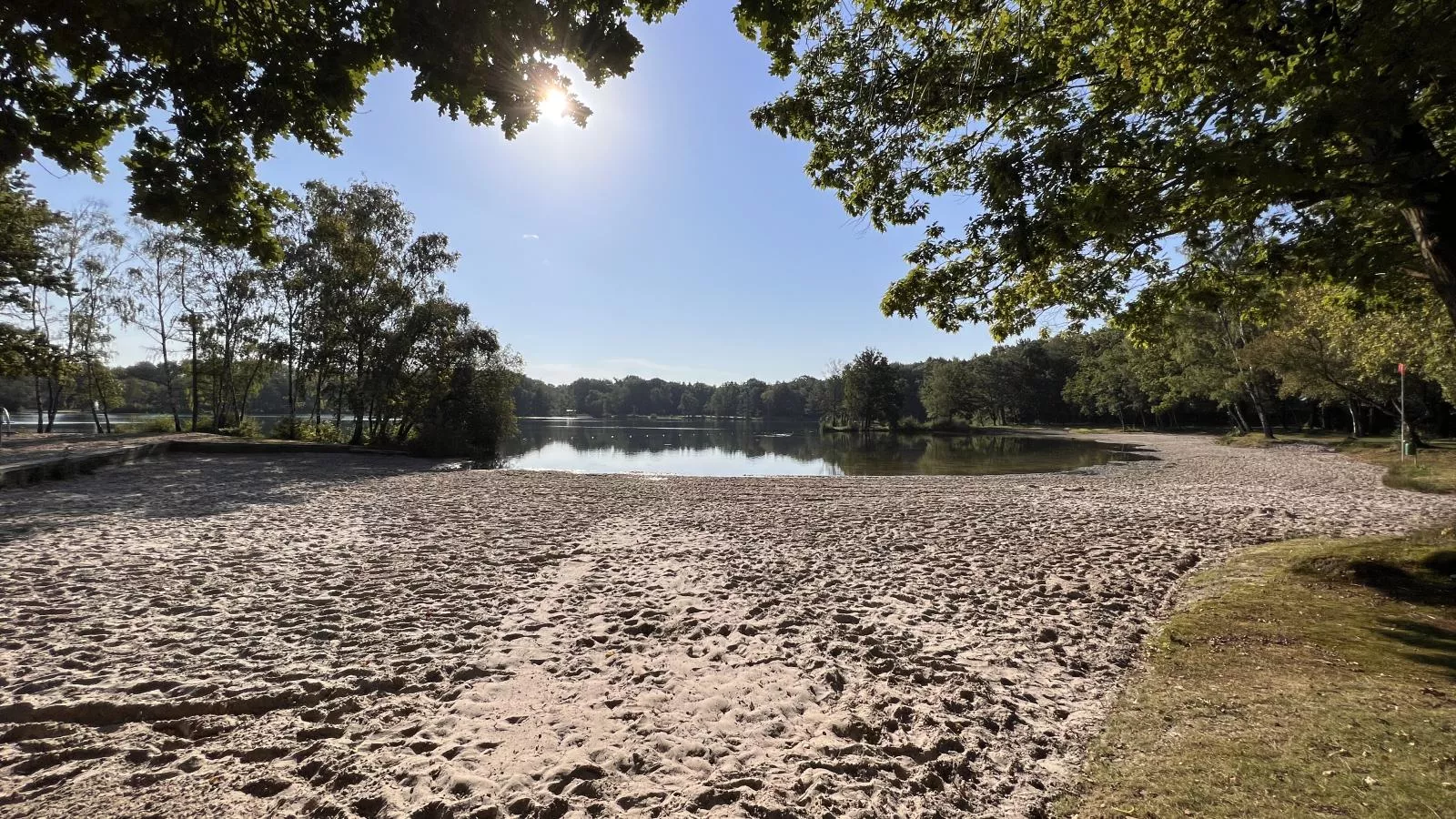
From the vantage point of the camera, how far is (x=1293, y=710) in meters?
3.46

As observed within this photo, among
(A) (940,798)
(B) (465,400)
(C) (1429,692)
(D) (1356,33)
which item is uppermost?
(D) (1356,33)

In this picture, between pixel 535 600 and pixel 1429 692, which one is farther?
pixel 535 600

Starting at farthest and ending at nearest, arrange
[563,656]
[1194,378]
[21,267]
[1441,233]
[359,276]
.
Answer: [1194,378], [359,276], [21,267], [1441,233], [563,656]

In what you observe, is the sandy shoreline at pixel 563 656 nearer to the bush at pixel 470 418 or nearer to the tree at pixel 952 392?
the bush at pixel 470 418

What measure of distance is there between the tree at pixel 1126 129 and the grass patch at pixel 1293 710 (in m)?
3.21

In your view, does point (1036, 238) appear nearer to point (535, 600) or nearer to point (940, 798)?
point (940, 798)

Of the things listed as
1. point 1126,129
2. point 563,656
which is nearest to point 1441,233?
point 1126,129

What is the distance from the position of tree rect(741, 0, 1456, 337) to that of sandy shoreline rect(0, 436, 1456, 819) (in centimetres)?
380

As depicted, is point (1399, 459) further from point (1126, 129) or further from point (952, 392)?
point (952, 392)

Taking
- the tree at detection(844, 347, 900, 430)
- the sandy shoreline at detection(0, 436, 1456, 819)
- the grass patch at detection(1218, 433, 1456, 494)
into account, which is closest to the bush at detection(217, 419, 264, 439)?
the sandy shoreline at detection(0, 436, 1456, 819)

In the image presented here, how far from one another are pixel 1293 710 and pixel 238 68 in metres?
8.10

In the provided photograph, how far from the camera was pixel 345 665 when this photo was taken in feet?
14.4

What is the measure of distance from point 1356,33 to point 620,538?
9.64m

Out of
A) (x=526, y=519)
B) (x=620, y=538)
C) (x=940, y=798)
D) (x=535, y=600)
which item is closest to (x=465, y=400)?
(x=526, y=519)
